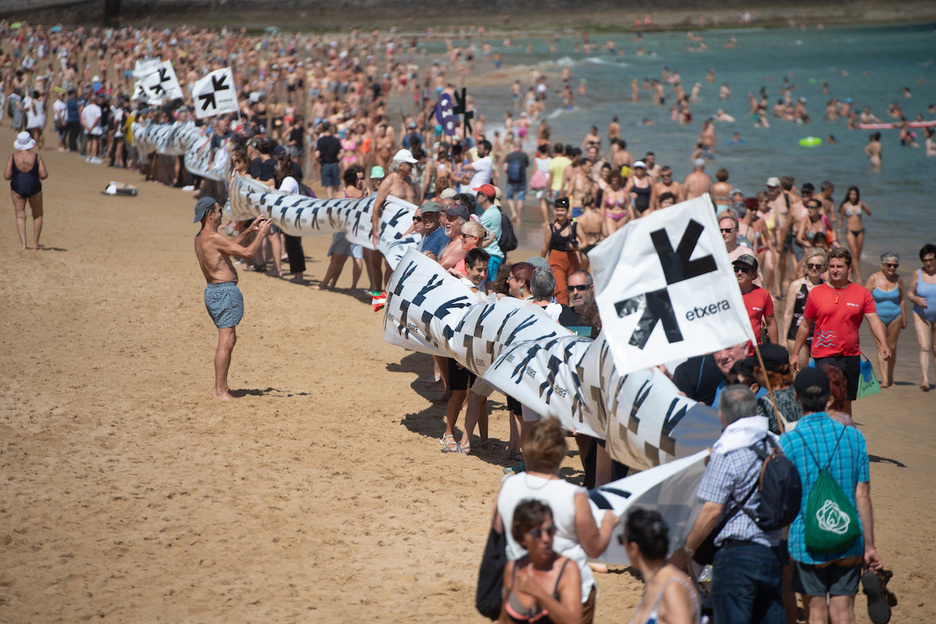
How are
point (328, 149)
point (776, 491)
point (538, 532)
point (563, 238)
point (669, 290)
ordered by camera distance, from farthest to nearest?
point (328, 149)
point (563, 238)
point (669, 290)
point (776, 491)
point (538, 532)

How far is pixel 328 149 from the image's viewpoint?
17.2 meters

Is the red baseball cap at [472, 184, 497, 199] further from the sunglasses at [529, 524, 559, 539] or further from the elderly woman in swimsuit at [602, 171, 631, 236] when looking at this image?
the sunglasses at [529, 524, 559, 539]

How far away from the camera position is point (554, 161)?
1731 centimetres

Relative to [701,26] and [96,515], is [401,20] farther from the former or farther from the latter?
[96,515]

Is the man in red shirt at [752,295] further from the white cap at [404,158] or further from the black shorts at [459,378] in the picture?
the white cap at [404,158]

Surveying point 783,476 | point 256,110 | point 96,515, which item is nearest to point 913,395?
point 783,476

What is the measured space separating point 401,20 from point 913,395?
6926cm

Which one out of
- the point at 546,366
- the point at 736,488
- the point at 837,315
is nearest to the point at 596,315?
the point at 546,366

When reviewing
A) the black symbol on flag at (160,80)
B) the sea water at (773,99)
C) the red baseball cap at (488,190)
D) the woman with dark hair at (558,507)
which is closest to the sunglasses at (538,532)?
the woman with dark hair at (558,507)

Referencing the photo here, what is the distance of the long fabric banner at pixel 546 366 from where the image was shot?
4.89m

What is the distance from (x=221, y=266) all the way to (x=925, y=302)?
24.5 ft

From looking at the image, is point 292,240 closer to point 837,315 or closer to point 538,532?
point 837,315

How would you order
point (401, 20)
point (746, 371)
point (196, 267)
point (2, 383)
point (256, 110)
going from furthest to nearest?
point (401, 20) → point (256, 110) → point (196, 267) → point (2, 383) → point (746, 371)

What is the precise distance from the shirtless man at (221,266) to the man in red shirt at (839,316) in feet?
15.1
